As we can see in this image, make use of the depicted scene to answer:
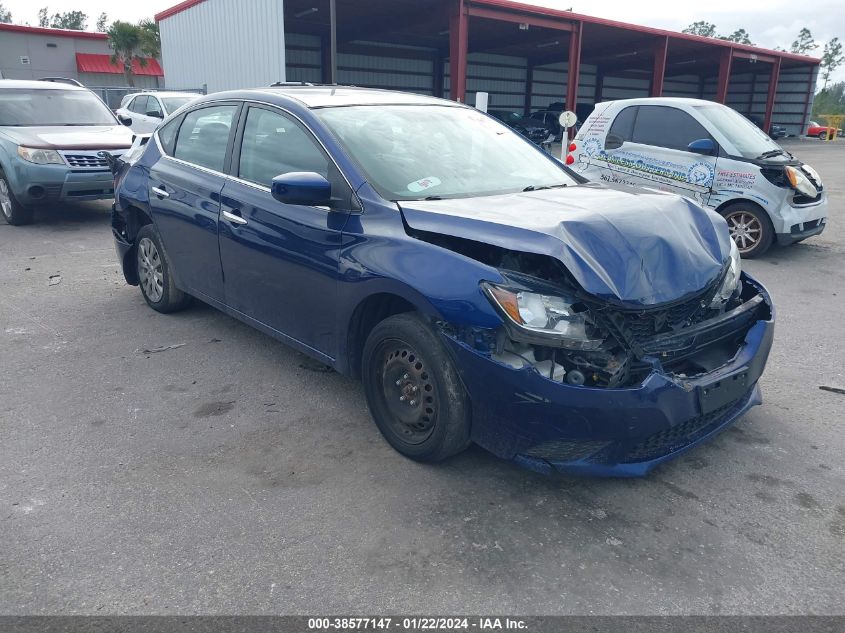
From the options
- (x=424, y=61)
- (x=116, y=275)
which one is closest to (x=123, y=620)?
(x=116, y=275)

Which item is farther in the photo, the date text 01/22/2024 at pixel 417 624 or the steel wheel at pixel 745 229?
the steel wheel at pixel 745 229

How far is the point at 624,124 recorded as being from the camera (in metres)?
8.53

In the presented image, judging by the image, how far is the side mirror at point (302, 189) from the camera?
3.30m

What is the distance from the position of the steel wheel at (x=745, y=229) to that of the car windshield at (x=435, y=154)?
4351 mm

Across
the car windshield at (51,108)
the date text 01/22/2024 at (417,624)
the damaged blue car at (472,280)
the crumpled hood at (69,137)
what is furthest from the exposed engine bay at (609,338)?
the car windshield at (51,108)

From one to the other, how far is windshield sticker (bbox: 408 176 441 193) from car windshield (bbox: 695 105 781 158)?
546 centimetres

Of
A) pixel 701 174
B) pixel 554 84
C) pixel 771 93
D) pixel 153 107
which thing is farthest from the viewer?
pixel 554 84

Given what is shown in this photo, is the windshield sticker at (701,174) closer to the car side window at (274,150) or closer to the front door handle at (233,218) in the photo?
the car side window at (274,150)

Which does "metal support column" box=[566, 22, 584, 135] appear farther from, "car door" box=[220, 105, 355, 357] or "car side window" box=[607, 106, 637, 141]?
"car door" box=[220, 105, 355, 357]

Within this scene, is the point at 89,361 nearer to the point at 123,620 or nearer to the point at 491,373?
the point at 123,620

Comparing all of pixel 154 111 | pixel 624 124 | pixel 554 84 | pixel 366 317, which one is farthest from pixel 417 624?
pixel 554 84

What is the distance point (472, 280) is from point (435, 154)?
127 centimetres

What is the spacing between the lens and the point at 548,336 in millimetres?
2656

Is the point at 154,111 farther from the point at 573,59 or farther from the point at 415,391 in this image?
the point at 573,59
